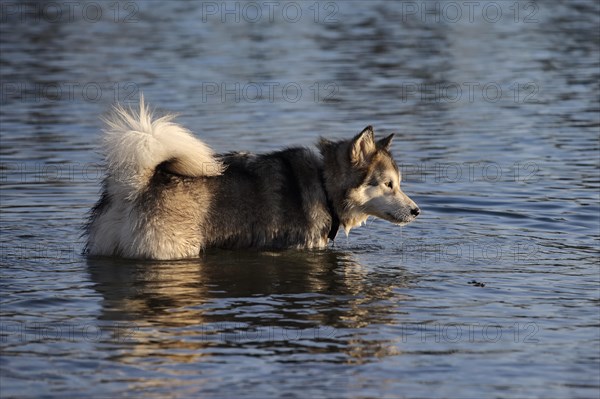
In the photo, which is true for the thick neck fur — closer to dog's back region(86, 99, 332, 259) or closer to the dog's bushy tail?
dog's back region(86, 99, 332, 259)

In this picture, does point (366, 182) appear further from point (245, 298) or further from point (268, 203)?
point (245, 298)

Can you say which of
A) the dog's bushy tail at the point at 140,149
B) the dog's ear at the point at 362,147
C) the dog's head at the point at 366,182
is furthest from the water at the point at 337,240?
the dog's ear at the point at 362,147

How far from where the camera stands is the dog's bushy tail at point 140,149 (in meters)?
9.32

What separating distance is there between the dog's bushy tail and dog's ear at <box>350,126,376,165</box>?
1398 millimetres

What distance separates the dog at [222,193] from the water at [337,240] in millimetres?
217

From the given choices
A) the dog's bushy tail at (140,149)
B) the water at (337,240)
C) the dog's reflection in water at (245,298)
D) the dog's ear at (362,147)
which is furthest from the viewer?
the dog's ear at (362,147)

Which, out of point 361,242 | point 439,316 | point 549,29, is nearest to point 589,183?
point 361,242

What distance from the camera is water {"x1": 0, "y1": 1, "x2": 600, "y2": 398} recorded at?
23.4 ft

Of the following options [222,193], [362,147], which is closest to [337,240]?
[362,147]

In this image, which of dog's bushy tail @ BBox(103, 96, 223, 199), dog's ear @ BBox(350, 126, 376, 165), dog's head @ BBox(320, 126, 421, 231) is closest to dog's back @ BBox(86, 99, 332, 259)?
dog's bushy tail @ BBox(103, 96, 223, 199)

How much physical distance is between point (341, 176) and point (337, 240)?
3.41 ft

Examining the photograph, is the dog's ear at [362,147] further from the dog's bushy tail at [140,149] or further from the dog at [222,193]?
the dog's bushy tail at [140,149]

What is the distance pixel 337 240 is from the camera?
11.1 meters

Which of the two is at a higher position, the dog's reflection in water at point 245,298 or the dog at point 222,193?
the dog at point 222,193
